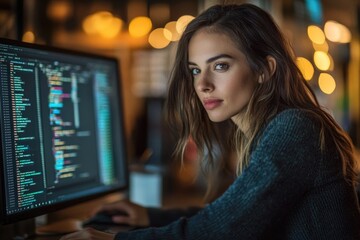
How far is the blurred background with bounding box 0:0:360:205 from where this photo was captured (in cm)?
388

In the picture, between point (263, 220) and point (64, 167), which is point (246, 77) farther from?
point (64, 167)

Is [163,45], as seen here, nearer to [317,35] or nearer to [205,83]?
[317,35]

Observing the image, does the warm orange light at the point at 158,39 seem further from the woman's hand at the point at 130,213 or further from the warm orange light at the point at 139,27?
the woman's hand at the point at 130,213

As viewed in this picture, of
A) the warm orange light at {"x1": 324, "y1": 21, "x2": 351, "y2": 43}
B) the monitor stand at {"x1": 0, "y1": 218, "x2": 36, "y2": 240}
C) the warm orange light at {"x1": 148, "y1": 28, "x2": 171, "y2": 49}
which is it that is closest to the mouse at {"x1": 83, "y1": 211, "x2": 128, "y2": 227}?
the monitor stand at {"x1": 0, "y1": 218, "x2": 36, "y2": 240}

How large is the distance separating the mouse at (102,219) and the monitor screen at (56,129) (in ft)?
0.21

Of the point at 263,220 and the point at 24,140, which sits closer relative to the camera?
the point at 263,220

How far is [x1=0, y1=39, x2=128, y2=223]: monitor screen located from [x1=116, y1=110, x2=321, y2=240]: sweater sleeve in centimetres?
26

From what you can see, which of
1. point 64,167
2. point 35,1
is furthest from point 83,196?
point 35,1

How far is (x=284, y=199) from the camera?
2.94ft

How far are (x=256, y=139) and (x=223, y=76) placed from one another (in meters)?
0.16

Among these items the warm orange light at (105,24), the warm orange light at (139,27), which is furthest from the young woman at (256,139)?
the warm orange light at (139,27)

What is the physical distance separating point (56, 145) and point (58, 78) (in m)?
0.16

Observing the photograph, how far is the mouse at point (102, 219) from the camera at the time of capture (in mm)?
1296

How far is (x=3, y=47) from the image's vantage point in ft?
3.27
